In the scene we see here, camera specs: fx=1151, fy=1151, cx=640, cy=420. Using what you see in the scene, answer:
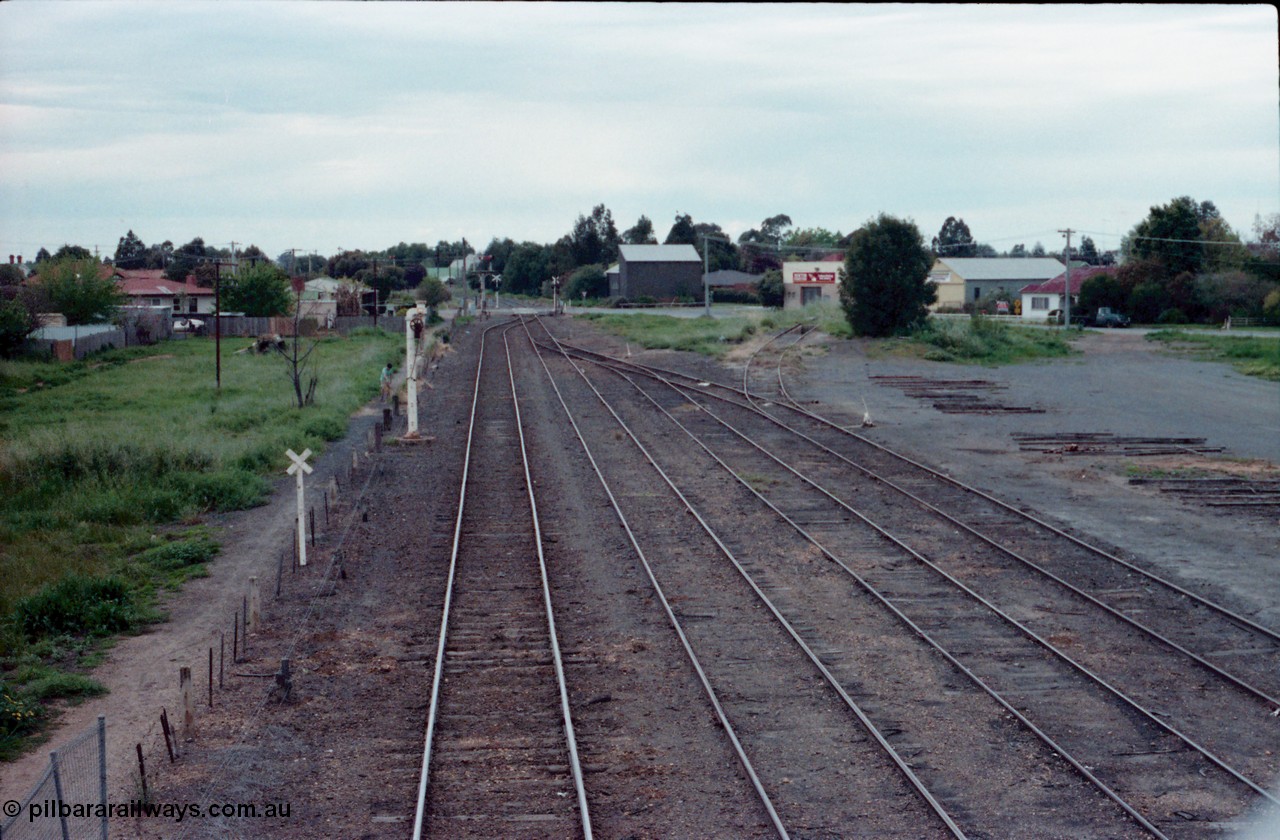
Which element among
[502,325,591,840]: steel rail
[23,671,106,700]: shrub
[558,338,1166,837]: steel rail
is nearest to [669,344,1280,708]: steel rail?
[558,338,1166,837]: steel rail

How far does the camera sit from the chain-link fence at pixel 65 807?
712 centimetres

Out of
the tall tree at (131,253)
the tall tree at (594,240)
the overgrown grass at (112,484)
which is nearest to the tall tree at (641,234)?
the tall tree at (594,240)

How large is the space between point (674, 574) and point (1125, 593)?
5.62 m

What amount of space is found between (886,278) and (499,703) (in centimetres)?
4323

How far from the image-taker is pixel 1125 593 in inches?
559

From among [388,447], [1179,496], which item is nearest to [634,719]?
[1179,496]

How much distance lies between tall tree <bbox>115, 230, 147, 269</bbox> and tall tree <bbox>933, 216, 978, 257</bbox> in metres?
104

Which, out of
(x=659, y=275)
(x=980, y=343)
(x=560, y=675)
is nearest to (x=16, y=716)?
(x=560, y=675)

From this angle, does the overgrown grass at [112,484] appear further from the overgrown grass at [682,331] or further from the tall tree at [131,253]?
the tall tree at [131,253]

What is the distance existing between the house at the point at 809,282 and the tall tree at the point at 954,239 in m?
74.2

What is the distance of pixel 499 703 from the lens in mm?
10516

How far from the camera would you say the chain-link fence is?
7.12 metres

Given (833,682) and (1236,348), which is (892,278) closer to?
(1236,348)

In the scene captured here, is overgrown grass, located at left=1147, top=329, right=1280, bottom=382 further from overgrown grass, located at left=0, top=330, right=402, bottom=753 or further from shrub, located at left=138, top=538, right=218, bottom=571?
shrub, located at left=138, top=538, right=218, bottom=571
